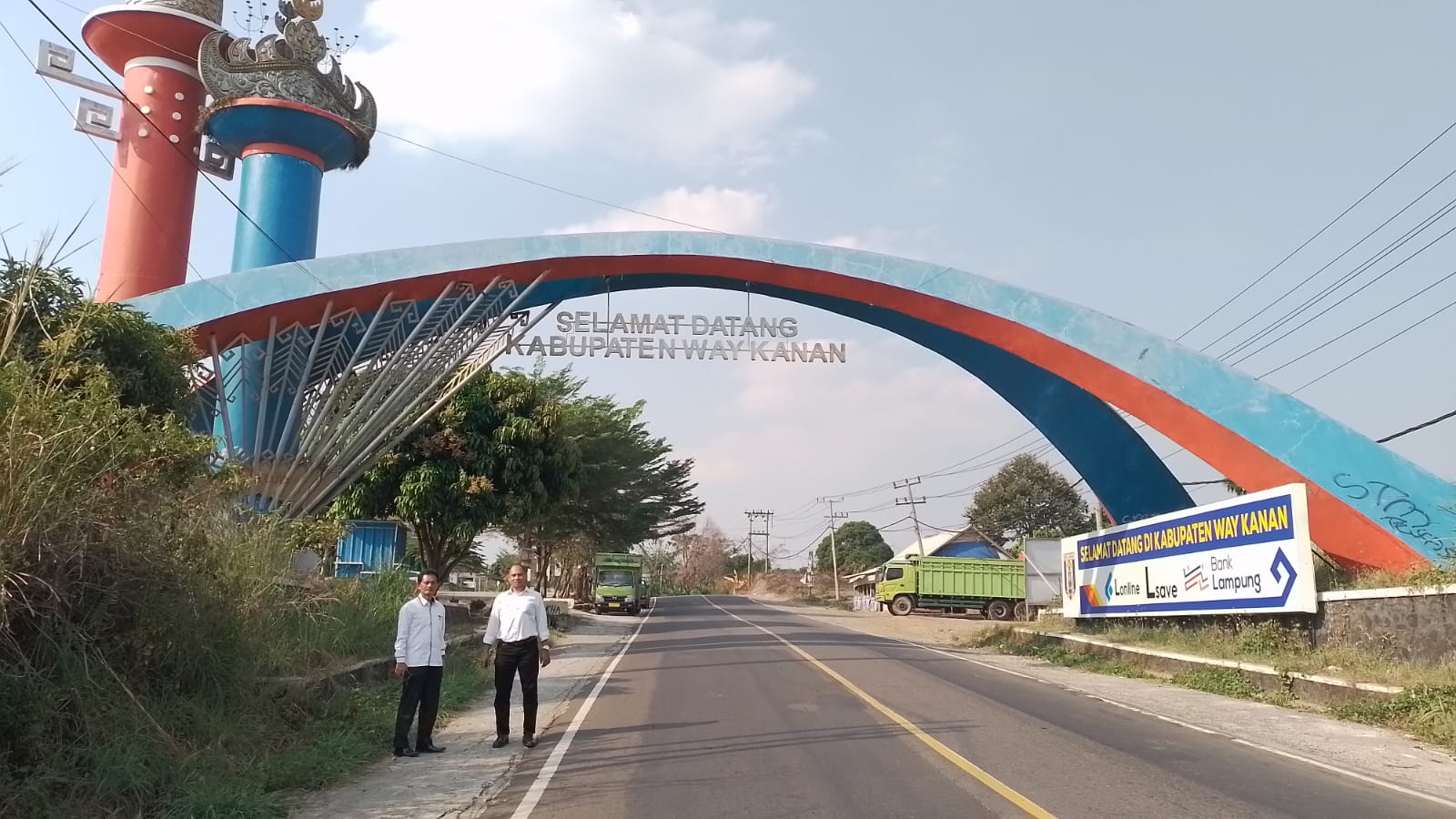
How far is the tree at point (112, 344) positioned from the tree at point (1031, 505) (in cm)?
5664

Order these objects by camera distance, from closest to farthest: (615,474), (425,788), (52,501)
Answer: (52,501) < (425,788) < (615,474)

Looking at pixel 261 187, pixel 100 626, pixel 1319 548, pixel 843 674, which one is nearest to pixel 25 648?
pixel 100 626

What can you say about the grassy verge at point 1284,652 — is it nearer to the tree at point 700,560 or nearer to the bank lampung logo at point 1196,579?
the bank lampung logo at point 1196,579

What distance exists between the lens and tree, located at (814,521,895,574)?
102 metres

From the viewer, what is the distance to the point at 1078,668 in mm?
18031

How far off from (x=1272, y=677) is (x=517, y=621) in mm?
10786

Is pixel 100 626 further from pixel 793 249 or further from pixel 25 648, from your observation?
pixel 793 249

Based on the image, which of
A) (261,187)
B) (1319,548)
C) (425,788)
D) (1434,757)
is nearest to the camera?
(425,788)

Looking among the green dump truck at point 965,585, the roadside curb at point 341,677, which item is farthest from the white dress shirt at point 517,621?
the green dump truck at point 965,585

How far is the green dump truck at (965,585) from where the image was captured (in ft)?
141

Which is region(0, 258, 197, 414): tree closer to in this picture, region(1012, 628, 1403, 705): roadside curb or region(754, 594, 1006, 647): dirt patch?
region(1012, 628, 1403, 705): roadside curb

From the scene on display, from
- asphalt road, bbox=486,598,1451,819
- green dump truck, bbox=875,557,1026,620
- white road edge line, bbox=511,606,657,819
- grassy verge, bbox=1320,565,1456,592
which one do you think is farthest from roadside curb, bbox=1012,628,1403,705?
green dump truck, bbox=875,557,1026,620

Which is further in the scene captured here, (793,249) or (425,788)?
(793,249)

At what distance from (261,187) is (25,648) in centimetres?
2422
